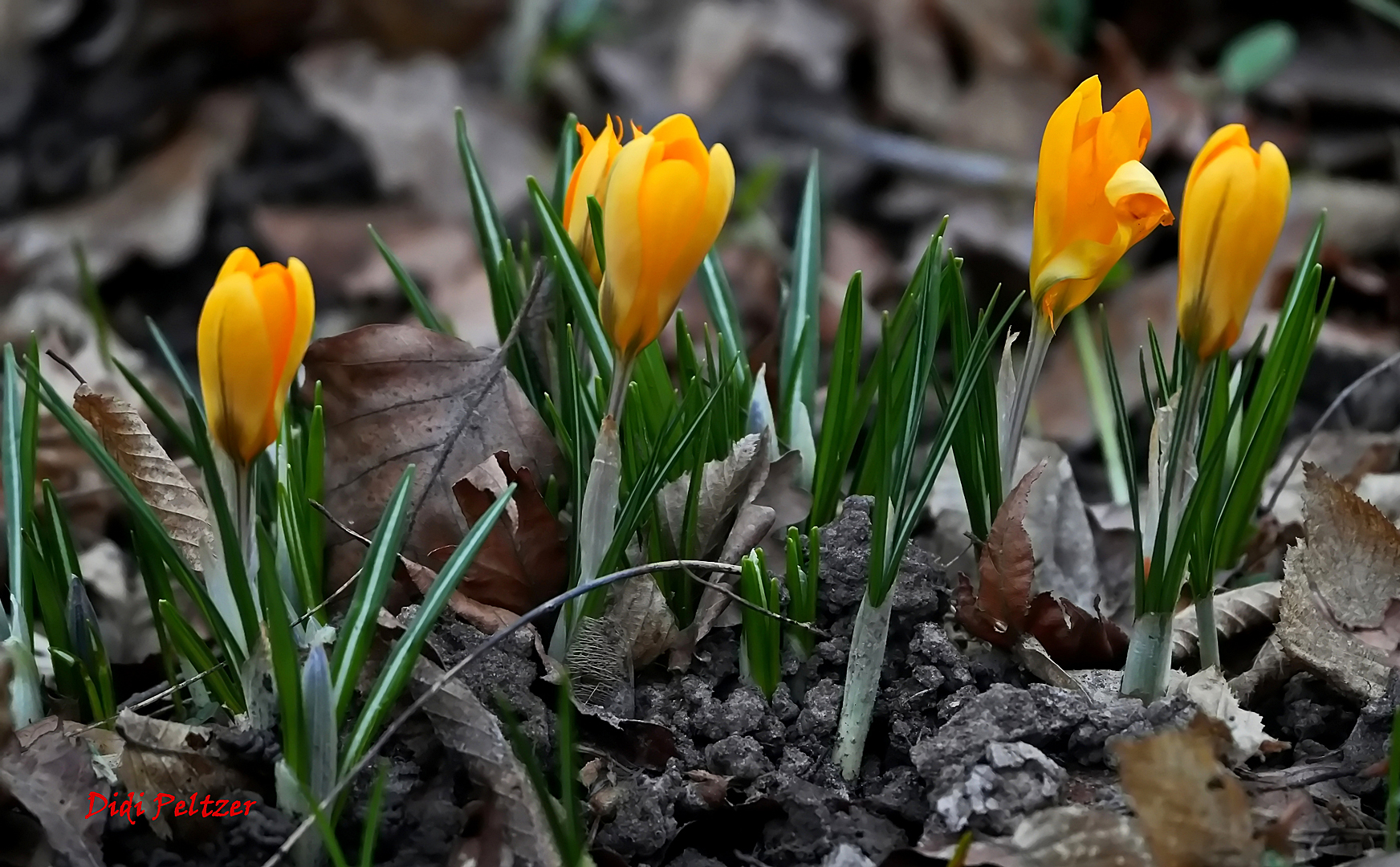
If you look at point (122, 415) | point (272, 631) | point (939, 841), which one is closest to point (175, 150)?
point (122, 415)

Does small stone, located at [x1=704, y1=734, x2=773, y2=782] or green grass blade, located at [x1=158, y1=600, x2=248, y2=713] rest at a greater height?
green grass blade, located at [x1=158, y1=600, x2=248, y2=713]

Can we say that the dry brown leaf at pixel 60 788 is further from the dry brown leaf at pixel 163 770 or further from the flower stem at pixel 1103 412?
the flower stem at pixel 1103 412

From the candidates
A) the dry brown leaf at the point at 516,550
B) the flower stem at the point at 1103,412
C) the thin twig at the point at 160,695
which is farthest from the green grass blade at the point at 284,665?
the flower stem at the point at 1103,412

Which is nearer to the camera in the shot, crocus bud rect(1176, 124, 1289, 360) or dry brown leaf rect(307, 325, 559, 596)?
crocus bud rect(1176, 124, 1289, 360)

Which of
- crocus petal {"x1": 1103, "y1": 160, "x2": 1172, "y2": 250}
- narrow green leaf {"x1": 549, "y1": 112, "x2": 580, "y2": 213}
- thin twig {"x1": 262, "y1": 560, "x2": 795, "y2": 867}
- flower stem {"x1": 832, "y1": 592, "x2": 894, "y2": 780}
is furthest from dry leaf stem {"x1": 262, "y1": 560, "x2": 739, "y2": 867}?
narrow green leaf {"x1": 549, "y1": 112, "x2": 580, "y2": 213}

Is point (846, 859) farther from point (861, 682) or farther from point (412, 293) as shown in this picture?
point (412, 293)

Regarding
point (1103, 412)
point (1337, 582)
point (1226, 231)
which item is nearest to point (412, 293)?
point (1226, 231)

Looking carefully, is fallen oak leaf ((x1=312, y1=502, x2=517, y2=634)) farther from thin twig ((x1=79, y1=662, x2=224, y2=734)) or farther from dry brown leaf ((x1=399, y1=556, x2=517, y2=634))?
thin twig ((x1=79, y1=662, x2=224, y2=734))
